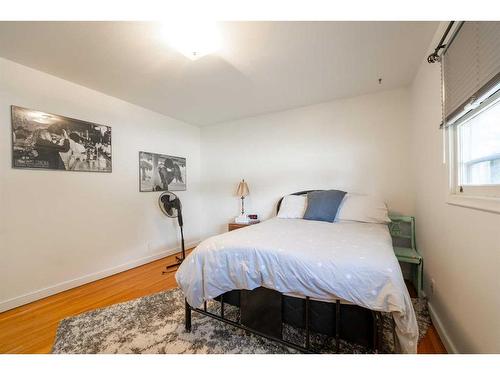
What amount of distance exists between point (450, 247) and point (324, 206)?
117 centimetres

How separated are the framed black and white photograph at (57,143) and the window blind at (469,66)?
349 cm

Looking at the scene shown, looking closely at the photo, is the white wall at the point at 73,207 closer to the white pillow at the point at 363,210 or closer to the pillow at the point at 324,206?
the pillow at the point at 324,206

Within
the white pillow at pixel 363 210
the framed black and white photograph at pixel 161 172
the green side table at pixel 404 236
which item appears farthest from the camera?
the framed black and white photograph at pixel 161 172

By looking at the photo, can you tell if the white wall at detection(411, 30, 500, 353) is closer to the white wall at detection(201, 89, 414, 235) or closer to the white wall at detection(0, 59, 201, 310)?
the white wall at detection(201, 89, 414, 235)

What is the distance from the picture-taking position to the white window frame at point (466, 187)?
997mm

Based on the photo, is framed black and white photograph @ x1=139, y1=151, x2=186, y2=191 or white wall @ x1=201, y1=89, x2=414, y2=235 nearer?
white wall @ x1=201, y1=89, x2=414, y2=235

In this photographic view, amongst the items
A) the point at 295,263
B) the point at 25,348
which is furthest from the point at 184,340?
the point at 25,348

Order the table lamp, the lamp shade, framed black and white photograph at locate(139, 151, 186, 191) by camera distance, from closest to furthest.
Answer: framed black and white photograph at locate(139, 151, 186, 191)
the table lamp
the lamp shade

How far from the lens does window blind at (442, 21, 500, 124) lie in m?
0.95

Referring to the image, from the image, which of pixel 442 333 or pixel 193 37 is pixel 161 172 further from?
pixel 442 333

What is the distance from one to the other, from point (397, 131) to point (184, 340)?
127 inches

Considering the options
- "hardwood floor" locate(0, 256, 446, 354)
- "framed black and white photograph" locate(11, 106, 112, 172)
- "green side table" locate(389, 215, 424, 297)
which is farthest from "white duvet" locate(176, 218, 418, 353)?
"framed black and white photograph" locate(11, 106, 112, 172)

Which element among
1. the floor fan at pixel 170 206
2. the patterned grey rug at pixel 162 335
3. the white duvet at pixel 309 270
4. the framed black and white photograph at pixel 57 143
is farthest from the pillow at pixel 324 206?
the framed black and white photograph at pixel 57 143

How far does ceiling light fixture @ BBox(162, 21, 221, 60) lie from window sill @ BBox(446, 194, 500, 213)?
6.60 ft
